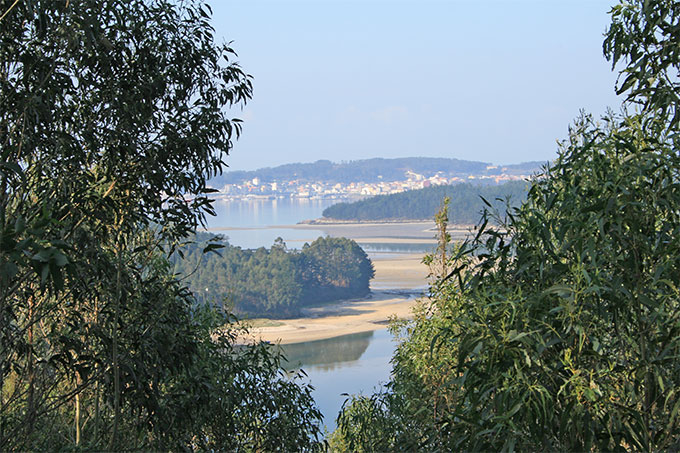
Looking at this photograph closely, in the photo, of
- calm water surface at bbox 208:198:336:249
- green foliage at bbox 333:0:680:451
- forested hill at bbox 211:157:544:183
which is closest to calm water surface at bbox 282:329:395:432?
green foliage at bbox 333:0:680:451

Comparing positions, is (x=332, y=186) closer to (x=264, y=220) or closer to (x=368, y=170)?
(x=368, y=170)

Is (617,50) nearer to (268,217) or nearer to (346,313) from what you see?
(346,313)

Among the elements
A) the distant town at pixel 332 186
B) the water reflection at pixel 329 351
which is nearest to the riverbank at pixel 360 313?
the water reflection at pixel 329 351

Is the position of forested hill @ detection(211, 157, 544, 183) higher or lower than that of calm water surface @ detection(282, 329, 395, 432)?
higher

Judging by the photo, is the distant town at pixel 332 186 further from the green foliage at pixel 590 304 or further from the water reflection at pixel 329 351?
the green foliage at pixel 590 304

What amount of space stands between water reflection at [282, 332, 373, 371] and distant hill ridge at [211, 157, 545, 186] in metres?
84.8

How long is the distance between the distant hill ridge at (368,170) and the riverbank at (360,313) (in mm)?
67255

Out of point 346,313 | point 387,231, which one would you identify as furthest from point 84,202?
point 387,231

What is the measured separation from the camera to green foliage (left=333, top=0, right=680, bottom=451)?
220 cm

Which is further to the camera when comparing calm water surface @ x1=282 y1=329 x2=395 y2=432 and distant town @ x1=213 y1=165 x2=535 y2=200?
distant town @ x1=213 y1=165 x2=535 y2=200

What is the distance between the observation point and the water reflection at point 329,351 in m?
25.3

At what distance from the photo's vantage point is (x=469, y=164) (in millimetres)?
121562

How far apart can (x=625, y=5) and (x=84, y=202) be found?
2.22 meters

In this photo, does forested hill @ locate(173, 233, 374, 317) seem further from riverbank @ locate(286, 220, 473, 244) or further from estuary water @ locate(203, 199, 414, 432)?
riverbank @ locate(286, 220, 473, 244)
